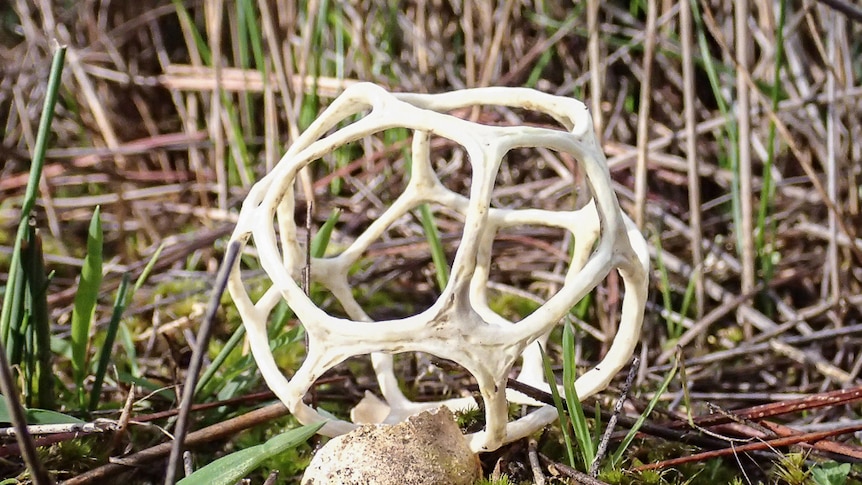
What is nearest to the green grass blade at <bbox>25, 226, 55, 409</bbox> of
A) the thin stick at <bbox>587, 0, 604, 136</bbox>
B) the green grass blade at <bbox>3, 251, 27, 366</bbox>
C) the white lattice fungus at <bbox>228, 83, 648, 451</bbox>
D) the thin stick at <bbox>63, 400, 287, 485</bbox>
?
the green grass blade at <bbox>3, 251, 27, 366</bbox>

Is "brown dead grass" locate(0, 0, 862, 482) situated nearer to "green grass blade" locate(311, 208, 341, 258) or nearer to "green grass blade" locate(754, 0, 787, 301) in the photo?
"green grass blade" locate(754, 0, 787, 301)

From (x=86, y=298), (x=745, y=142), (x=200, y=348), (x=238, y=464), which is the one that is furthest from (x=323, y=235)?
(x=745, y=142)

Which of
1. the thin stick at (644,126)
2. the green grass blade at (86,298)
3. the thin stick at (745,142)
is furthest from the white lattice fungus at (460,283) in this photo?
the thin stick at (745,142)

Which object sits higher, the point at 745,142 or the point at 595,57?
the point at 595,57

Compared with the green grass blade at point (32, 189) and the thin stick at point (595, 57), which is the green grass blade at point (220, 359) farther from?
the thin stick at point (595, 57)

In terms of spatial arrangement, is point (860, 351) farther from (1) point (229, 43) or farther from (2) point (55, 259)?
(1) point (229, 43)

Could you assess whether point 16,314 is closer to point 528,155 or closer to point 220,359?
point 220,359
